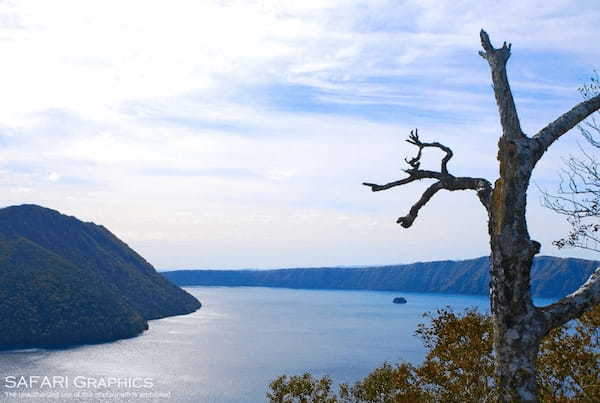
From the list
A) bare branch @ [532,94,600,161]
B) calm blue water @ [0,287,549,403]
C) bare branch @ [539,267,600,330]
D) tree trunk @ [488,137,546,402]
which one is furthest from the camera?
calm blue water @ [0,287,549,403]

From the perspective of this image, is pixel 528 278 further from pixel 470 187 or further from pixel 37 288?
pixel 37 288

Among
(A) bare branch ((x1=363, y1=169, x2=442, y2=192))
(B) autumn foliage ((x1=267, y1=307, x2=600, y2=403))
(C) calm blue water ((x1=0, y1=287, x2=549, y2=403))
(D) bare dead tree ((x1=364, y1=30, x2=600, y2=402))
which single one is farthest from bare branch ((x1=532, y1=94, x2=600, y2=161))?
(C) calm blue water ((x1=0, y1=287, x2=549, y2=403))

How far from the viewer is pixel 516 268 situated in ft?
30.8

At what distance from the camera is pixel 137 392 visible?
348 ft

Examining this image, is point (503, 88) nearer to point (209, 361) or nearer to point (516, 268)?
point (516, 268)

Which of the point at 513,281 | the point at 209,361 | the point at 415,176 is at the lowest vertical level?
the point at 209,361

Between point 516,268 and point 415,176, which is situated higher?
point 415,176

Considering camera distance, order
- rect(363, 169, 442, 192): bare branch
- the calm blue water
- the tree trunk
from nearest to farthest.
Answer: the tree trunk
rect(363, 169, 442, 192): bare branch
the calm blue water

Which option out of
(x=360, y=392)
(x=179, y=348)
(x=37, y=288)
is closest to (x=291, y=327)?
(x=179, y=348)

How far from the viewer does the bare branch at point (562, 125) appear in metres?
9.84

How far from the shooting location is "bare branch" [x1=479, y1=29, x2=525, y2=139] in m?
10.0

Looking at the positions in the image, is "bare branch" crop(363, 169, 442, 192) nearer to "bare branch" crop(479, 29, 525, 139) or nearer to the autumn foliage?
"bare branch" crop(479, 29, 525, 139)

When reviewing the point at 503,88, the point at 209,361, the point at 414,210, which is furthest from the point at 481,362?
the point at 209,361

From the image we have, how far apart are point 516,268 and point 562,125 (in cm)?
272
